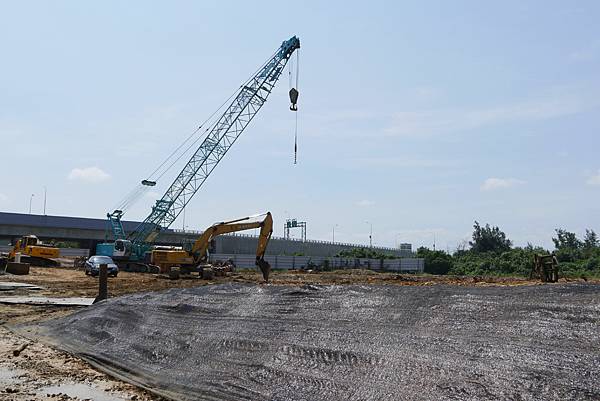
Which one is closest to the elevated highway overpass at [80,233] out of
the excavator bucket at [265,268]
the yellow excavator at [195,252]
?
the yellow excavator at [195,252]

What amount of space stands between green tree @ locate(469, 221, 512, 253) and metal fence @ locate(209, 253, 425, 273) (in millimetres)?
28727

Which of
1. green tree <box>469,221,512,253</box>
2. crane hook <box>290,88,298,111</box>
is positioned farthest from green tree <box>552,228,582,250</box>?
crane hook <box>290,88,298,111</box>

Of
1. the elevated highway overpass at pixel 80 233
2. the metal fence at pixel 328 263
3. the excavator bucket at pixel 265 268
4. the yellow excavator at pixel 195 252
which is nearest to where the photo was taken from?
the excavator bucket at pixel 265 268

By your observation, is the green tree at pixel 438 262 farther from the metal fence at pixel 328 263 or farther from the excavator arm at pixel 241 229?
the excavator arm at pixel 241 229

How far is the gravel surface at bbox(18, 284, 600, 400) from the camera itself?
6.07m

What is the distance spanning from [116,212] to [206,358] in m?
52.7

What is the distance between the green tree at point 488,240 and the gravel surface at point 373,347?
308 ft

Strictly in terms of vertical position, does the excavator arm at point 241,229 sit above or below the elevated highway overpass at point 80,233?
below

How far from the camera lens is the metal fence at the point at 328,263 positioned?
66625 mm

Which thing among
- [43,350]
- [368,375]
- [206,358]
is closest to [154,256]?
[43,350]

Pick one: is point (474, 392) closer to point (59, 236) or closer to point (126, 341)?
point (126, 341)

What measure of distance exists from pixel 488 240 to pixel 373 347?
98189 mm

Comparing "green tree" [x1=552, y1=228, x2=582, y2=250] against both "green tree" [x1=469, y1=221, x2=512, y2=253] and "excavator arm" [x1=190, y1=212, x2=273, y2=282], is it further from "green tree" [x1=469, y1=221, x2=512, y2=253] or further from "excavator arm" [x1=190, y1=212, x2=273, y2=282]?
"excavator arm" [x1=190, y1=212, x2=273, y2=282]

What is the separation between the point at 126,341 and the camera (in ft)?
36.9
